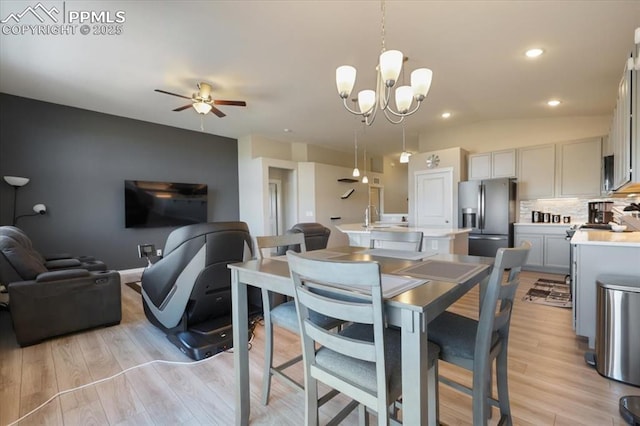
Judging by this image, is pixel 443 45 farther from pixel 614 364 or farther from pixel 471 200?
pixel 471 200

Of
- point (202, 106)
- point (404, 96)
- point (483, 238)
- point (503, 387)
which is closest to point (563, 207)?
point (483, 238)

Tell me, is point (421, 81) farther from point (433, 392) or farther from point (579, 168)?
point (579, 168)

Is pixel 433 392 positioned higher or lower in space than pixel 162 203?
lower

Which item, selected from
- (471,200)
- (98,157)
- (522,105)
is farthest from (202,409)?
(522,105)

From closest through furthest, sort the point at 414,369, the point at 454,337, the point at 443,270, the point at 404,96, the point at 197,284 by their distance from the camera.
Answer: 1. the point at 414,369
2. the point at 454,337
3. the point at 443,270
4. the point at 404,96
5. the point at 197,284

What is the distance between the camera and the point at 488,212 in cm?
516

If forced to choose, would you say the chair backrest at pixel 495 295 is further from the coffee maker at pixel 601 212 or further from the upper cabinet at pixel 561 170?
the upper cabinet at pixel 561 170

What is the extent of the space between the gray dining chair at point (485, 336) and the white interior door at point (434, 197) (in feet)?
15.7

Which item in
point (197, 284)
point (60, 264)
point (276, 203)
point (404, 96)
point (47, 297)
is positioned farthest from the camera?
point (276, 203)

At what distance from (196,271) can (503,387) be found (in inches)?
84.2

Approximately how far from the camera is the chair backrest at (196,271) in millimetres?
2277

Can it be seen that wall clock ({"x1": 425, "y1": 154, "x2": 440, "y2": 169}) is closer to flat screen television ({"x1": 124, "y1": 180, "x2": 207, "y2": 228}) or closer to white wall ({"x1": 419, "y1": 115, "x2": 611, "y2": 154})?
white wall ({"x1": 419, "y1": 115, "x2": 611, "y2": 154})

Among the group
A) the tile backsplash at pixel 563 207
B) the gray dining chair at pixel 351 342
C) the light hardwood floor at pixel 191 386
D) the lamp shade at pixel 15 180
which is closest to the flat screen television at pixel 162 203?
the lamp shade at pixel 15 180

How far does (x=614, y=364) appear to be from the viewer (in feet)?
6.22
